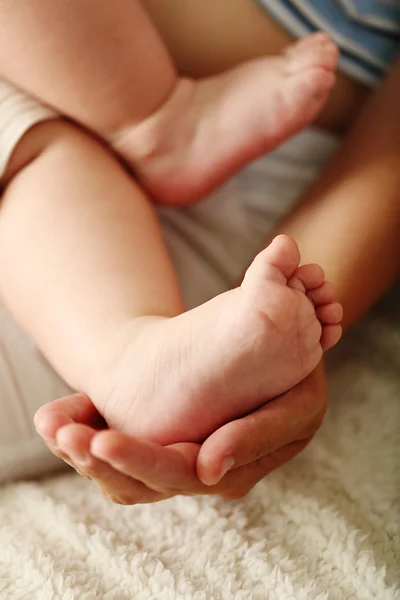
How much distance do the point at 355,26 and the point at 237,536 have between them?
51 centimetres

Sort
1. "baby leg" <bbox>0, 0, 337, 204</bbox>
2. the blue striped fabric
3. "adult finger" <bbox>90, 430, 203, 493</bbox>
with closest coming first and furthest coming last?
"adult finger" <bbox>90, 430, 203, 493</bbox> → "baby leg" <bbox>0, 0, 337, 204</bbox> → the blue striped fabric

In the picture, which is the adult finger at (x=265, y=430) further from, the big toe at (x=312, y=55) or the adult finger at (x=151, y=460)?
the big toe at (x=312, y=55)

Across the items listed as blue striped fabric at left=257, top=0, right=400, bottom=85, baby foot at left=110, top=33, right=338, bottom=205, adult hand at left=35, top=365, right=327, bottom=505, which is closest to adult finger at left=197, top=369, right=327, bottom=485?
adult hand at left=35, top=365, right=327, bottom=505

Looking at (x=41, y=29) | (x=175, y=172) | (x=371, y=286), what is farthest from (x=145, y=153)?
(x=371, y=286)

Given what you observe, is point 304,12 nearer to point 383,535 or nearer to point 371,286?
point 371,286

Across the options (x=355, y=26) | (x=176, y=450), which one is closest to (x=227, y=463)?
(x=176, y=450)

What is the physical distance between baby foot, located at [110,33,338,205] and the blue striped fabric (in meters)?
0.07

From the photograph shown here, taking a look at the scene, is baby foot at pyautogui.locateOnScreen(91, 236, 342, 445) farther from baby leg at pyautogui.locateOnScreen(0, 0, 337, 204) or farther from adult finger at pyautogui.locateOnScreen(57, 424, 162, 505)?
baby leg at pyautogui.locateOnScreen(0, 0, 337, 204)

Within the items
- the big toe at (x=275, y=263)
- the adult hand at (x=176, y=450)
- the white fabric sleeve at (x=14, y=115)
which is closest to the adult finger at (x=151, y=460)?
the adult hand at (x=176, y=450)

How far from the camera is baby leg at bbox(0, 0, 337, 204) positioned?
0.51 metres

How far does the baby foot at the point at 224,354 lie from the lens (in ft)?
1.30

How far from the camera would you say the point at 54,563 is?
0.47 meters

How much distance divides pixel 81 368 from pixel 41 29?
0.26 meters

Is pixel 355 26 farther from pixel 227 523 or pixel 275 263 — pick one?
pixel 227 523
